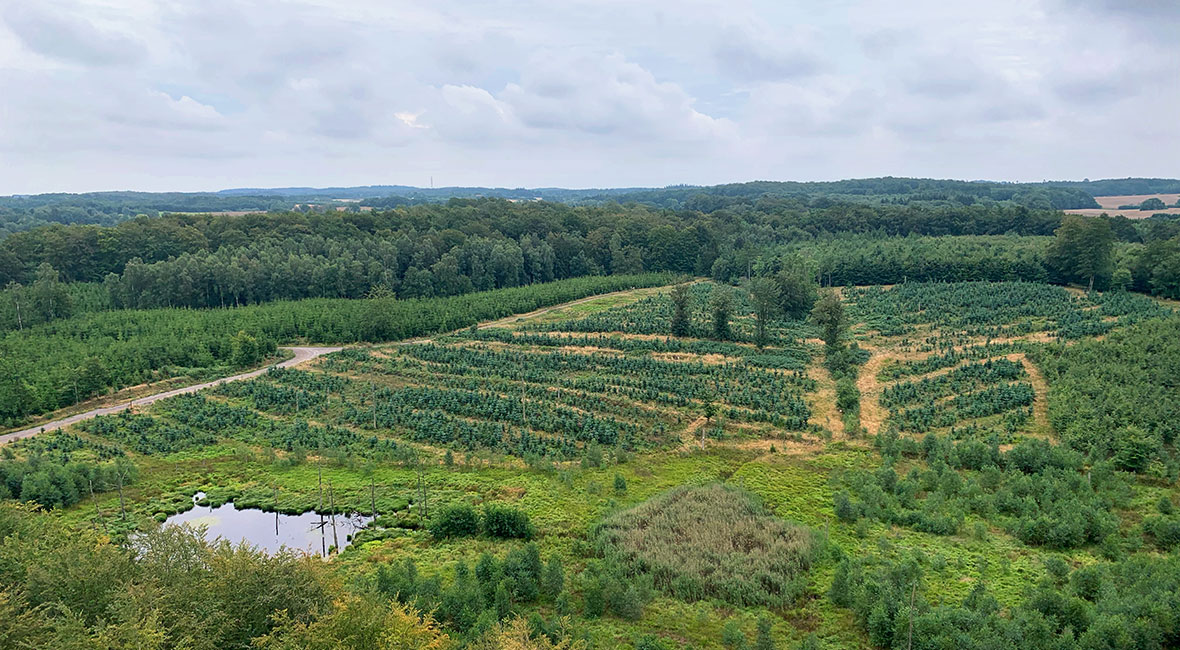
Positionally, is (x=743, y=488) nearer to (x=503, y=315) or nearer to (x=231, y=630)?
(x=231, y=630)

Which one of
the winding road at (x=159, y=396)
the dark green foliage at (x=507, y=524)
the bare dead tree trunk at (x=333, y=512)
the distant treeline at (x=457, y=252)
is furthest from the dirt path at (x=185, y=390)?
the dark green foliage at (x=507, y=524)

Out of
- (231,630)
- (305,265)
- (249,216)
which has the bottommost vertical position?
(231,630)

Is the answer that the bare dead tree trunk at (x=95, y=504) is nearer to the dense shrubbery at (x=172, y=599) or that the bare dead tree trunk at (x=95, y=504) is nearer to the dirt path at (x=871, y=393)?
the dense shrubbery at (x=172, y=599)

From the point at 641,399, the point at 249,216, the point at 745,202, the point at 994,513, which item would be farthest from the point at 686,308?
the point at 745,202

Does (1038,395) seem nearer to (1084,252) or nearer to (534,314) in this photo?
(1084,252)

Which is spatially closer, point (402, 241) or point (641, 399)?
point (641, 399)

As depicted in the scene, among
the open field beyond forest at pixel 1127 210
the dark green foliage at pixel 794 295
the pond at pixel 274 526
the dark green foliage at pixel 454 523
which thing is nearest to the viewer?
the dark green foliage at pixel 454 523

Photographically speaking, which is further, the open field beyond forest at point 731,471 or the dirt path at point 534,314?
the dirt path at point 534,314
